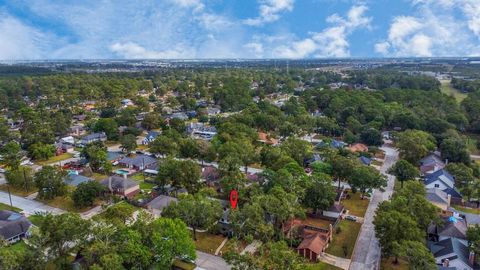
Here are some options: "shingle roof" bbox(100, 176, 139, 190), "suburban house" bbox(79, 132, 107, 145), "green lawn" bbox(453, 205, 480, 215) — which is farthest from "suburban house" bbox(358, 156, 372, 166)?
"suburban house" bbox(79, 132, 107, 145)

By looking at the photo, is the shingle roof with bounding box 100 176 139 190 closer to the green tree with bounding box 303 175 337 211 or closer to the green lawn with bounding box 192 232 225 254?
the green lawn with bounding box 192 232 225 254

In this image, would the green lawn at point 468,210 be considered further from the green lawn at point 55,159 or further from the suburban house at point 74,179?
the green lawn at point 55,159

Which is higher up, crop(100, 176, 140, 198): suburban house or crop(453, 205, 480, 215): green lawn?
crop(100, 176, 140, 198): suburban house

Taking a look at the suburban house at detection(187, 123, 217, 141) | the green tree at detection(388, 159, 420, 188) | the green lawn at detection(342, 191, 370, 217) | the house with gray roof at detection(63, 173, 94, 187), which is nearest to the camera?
the green lawn at detection(342, 191, 370, 217)

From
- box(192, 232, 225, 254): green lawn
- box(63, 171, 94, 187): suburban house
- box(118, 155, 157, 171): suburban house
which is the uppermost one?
box(63, 171, 94, 187): suburban house

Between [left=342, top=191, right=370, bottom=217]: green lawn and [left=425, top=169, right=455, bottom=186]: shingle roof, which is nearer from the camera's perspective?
[left=342, top=191, right=370, bottom=217]: green lawn

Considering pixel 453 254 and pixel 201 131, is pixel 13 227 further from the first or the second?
pixel 201 131

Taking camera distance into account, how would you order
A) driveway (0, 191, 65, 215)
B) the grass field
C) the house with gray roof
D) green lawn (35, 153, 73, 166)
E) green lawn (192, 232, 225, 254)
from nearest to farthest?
green lawn (192, 232, 225, 254) < driveway (0, 191, 65, 215) < the house with gray roof < green lawn (35, 153, 73, 166) < the grass field
